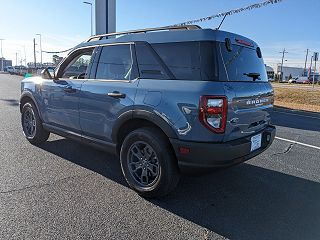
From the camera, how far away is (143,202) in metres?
3.62

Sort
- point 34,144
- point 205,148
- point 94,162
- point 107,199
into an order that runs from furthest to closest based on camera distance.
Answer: point 34,144 → point 94,162 → point 107,199 → point 205,148

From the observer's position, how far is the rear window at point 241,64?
134 inches

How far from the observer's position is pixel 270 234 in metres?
3.00

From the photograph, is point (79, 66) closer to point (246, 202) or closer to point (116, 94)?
point (116, 94)

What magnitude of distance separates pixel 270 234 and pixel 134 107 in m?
2.00

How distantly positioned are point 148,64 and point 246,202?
2.05 m

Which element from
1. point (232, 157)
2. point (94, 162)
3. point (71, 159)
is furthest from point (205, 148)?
point (71, 159)

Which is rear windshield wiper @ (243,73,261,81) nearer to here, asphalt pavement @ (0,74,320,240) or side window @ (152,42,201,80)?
side window @ (152,42,201,80)

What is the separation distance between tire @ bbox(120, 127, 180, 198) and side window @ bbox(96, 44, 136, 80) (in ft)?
2.63

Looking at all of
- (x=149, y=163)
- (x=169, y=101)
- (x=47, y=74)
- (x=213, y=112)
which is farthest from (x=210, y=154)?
(x=47, y=74)

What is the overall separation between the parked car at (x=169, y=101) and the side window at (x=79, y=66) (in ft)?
0.10

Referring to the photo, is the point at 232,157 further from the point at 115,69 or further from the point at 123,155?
the point at 115,69

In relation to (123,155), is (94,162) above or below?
below

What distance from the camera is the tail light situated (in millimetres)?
3113
